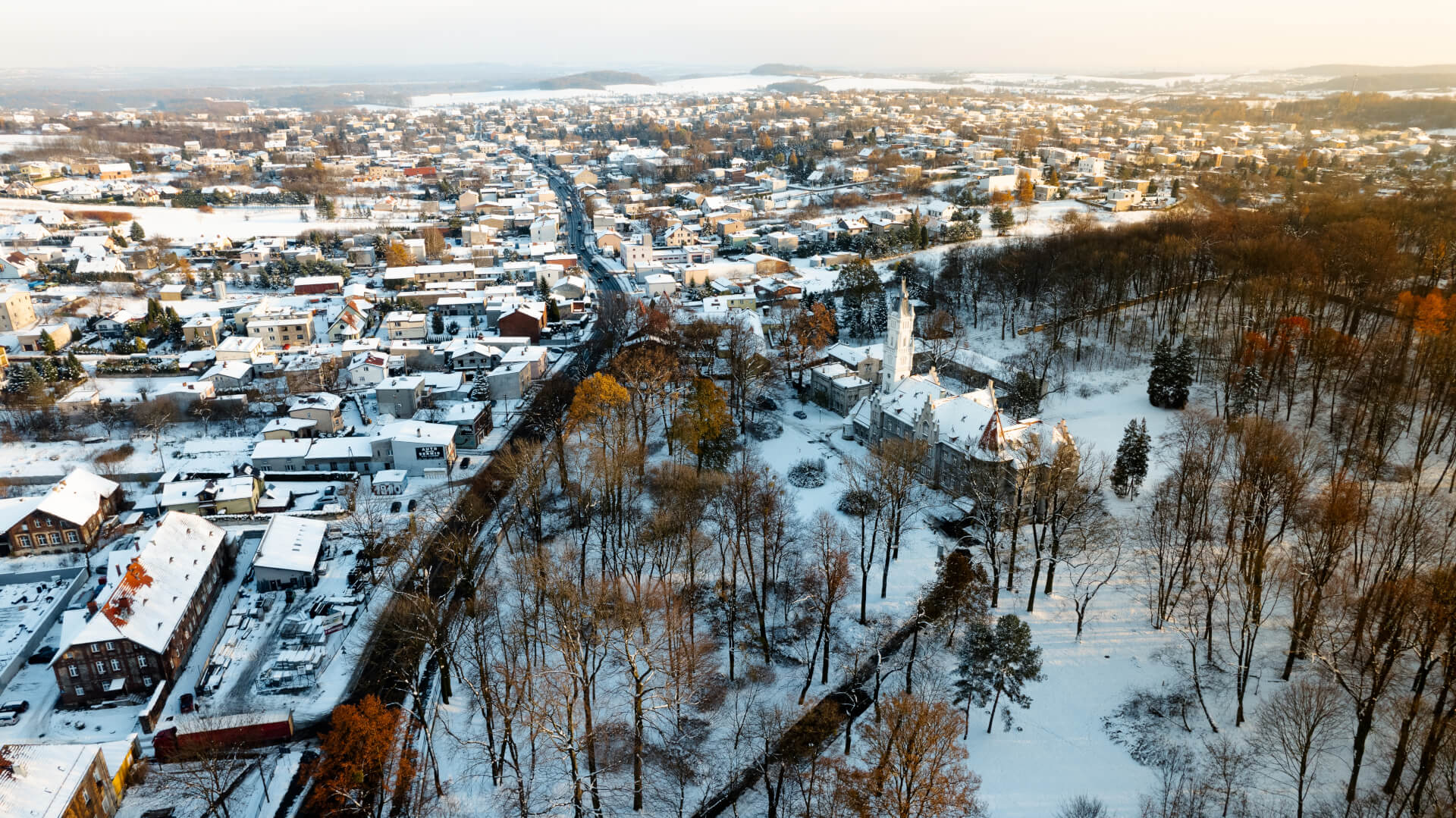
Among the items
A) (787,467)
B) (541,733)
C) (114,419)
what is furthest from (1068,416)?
(114,419)

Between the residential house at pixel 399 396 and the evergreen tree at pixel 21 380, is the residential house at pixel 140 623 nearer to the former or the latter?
the residential house at pixel 399 396

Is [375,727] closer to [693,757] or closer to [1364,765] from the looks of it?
[693,757]

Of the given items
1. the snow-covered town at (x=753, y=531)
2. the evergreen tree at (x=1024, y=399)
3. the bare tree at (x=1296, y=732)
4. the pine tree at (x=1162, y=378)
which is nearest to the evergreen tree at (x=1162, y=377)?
the pine tree at (x=1162, y=378)

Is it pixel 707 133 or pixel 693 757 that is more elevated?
pixel 707 133

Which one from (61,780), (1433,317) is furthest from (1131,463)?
(61,780)

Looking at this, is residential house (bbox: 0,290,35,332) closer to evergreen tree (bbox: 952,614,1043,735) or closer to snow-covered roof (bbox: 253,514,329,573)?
snow-covered roof (bbox: 253,514,329,573)

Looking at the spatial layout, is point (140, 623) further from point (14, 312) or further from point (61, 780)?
point (14, 312)
